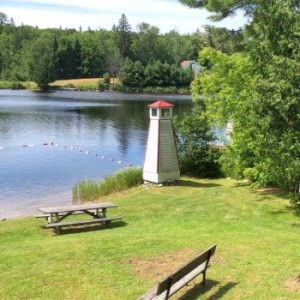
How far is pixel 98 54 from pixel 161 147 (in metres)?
130

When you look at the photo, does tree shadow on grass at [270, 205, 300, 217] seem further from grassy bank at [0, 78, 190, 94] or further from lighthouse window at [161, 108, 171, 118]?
grassy bank at [0, 78, 190, 94]

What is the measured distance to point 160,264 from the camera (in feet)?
28.6

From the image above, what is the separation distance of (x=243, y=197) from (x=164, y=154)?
441cm

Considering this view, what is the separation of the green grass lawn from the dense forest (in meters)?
104

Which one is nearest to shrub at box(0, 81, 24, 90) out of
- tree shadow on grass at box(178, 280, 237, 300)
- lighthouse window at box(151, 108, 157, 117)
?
lighthouse window at box(151, 108, 157, 117)

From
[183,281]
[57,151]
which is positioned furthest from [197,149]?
[57,151]

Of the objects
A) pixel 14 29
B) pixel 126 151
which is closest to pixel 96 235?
pixel 126 151

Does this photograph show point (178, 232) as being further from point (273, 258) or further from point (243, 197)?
point (243, 197)

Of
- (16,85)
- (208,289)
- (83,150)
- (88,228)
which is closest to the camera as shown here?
(208,289)

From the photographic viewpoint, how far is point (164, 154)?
62.2 ft

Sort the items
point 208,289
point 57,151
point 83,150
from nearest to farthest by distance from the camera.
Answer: point 208,289 < point 57,151 < point 83,150

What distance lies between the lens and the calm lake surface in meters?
21.2

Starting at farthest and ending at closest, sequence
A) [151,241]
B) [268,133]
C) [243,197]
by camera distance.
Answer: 1. [243,197]
2. [268,133]
3. [151,241]

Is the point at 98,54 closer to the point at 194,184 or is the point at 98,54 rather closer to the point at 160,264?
the point at 194,184
